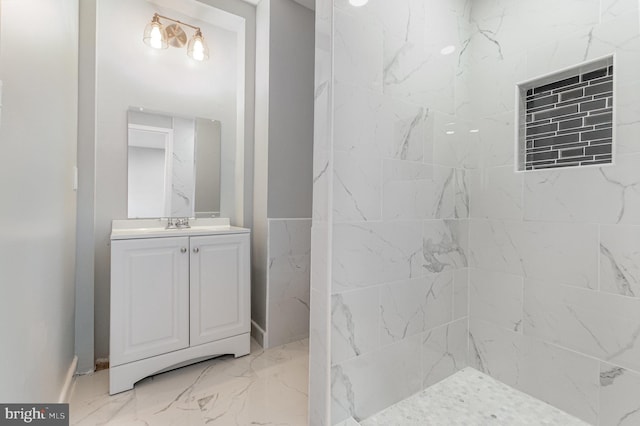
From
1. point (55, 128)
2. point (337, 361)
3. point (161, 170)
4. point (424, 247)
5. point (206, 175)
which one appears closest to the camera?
point (337, 361)

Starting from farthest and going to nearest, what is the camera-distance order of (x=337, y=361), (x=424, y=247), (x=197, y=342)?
(x=197, y=342)
(x=424, y=247)
(x=337, y=361)

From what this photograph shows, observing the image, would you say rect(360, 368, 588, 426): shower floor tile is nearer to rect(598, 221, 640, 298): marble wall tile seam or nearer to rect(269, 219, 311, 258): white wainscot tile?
rect(598, 221, 640, 298): marble wall tile seam

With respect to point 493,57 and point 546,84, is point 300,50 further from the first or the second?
point 546,84

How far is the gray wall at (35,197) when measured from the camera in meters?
0.86

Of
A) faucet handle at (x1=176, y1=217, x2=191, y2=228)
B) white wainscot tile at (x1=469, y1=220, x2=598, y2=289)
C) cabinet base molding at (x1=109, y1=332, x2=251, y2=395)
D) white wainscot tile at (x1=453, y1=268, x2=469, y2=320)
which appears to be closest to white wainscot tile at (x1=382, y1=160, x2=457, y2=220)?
white wainscot tile at (x1=469, y1=220, x2=598, y2=289)

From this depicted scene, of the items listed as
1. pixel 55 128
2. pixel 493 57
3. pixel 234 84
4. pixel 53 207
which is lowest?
pixel 53 207

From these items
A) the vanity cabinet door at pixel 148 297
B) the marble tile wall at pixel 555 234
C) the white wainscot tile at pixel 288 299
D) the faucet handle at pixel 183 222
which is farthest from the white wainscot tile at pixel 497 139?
the faucet handle at pixel 183 222

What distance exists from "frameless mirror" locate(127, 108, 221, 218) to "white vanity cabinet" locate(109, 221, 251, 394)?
1.29 ft

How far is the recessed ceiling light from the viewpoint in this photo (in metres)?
1.59

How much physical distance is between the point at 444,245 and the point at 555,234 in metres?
0.49

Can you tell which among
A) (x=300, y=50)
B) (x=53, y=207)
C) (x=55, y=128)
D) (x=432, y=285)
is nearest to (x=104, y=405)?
(x=53, y=207)

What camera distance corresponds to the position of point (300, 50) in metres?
2.47

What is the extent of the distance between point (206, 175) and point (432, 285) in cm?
194

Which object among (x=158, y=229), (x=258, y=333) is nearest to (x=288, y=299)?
(x=258, y=333)
